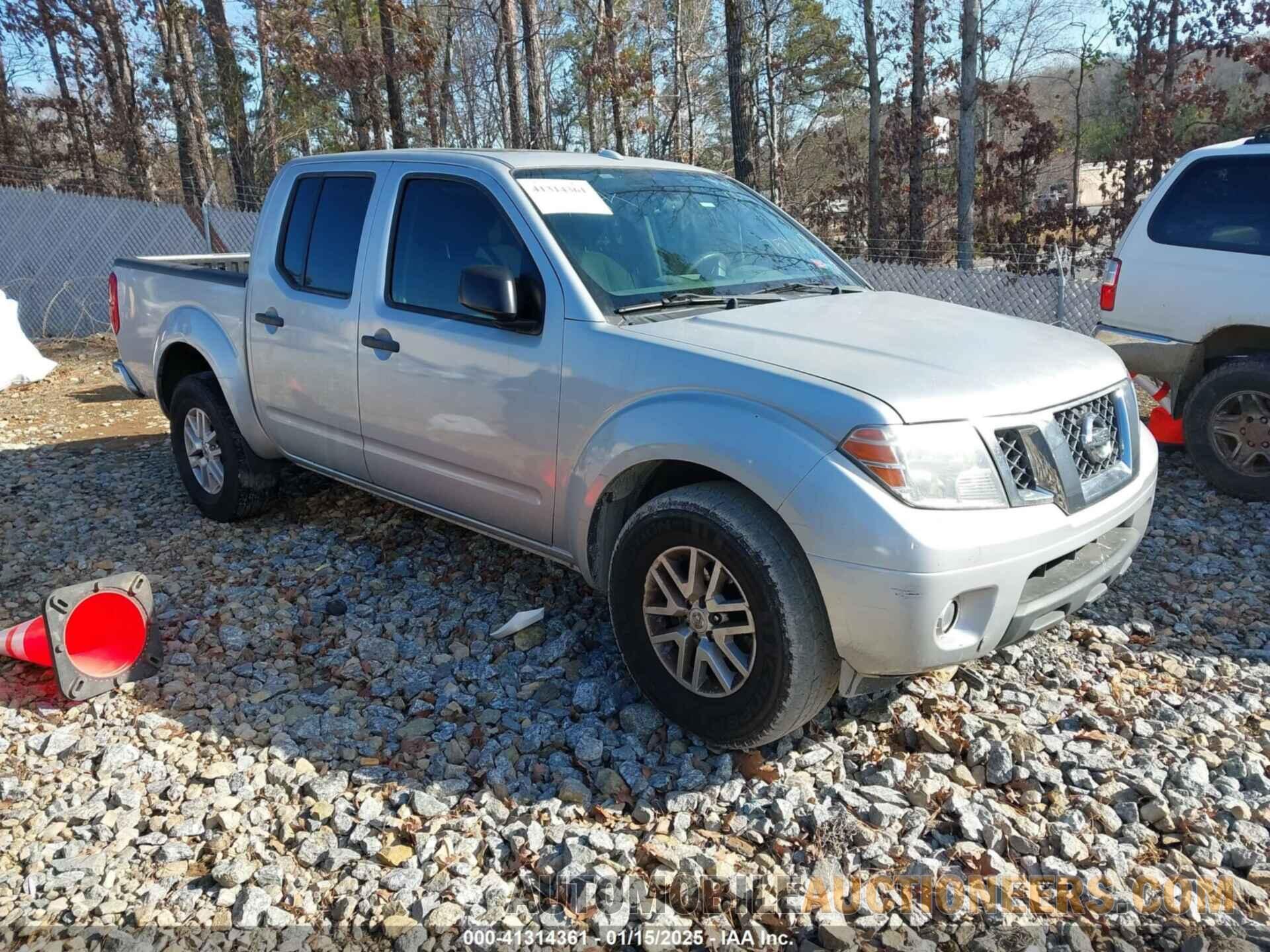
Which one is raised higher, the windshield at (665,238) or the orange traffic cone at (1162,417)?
the windshield at (665,238)

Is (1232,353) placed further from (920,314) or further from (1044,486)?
(1044,486)

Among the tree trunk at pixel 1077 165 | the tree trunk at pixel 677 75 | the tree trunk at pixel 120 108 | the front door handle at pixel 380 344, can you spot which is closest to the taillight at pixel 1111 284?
the front door handle at pixel 380 344

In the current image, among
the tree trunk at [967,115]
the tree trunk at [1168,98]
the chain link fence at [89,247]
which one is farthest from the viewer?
the tree trunk at [1168,98]

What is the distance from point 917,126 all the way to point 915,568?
53.0ft

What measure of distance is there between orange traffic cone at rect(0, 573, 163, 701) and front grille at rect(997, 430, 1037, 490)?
3.26m

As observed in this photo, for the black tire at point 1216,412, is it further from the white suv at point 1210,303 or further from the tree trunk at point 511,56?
the tree trunk at point 511,56

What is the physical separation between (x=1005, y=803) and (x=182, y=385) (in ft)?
15.5

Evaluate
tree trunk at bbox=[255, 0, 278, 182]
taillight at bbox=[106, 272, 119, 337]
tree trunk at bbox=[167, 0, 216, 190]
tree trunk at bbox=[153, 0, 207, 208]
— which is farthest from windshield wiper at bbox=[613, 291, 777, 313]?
tree trunk at bbox=[255, 0, 278, 182]

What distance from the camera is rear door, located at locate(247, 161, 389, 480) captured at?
445 cm

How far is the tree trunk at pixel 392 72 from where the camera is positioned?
18484mm

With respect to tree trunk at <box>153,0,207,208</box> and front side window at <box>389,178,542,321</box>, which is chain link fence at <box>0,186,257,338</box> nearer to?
tree trunk at <box>153,0,207,208</box>

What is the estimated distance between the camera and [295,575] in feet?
16.0

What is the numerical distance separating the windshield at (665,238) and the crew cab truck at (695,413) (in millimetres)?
14

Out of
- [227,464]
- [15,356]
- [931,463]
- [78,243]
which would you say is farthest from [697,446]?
[78,243]
